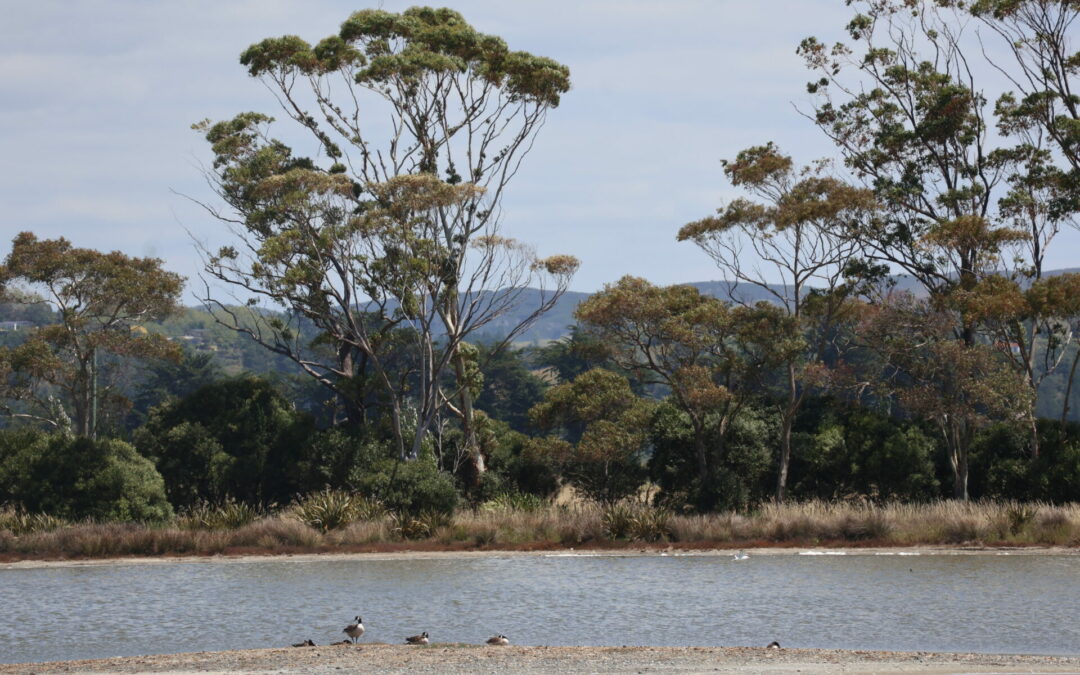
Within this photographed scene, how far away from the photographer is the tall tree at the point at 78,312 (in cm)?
4266

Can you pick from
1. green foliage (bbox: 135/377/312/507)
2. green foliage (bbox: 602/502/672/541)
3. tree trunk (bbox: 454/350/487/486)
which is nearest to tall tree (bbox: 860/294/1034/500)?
green foliage (bbox: 602/502/672/541)

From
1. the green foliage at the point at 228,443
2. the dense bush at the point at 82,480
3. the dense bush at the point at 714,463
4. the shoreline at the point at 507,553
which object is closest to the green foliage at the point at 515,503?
the dense bush at the point at 714,463

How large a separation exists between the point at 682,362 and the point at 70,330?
20279mm

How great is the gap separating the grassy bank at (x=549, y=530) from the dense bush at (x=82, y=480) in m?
1.78

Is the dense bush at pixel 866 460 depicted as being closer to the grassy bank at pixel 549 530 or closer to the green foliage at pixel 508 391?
the grassy bank at pixel 549 530

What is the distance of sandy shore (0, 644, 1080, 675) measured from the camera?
14.6 meters

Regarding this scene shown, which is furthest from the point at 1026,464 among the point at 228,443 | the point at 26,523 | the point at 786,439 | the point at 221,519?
the point at 26,523

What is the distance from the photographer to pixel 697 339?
37.2 meters

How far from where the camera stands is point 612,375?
38.3 m

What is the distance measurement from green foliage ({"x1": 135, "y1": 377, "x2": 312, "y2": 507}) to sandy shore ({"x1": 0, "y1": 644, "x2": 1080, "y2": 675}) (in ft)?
78.5

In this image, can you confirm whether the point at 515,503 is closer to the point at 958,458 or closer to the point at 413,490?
the point at 413,490

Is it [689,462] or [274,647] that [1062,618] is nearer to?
[274,647]

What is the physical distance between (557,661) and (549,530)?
1761 cm

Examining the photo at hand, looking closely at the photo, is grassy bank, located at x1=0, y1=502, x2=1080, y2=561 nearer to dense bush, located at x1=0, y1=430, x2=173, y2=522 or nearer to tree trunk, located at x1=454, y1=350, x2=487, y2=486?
dense bush, located at x1=0, y1=430, x2=173, y2=522
